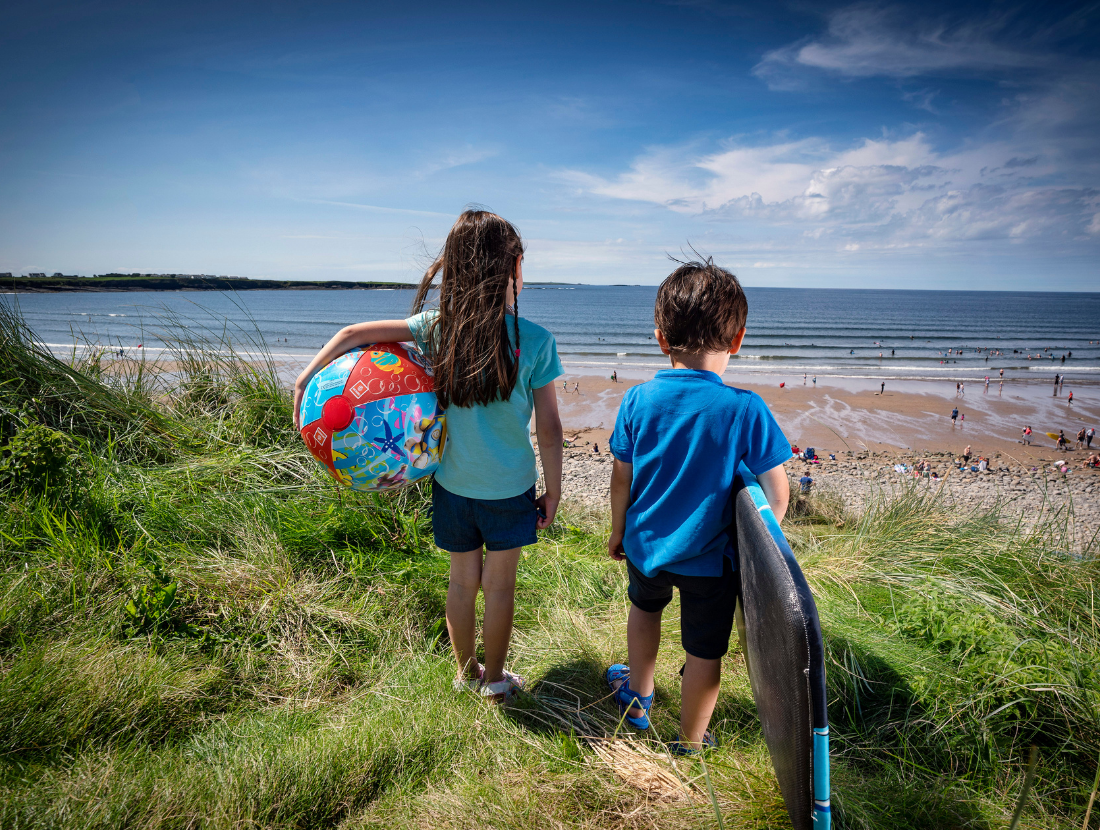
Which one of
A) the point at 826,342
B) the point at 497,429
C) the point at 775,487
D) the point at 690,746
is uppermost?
the point at 826,342

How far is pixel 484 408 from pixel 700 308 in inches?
36.3

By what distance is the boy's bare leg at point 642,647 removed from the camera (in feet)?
6.81

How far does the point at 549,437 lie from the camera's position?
84.7 inches

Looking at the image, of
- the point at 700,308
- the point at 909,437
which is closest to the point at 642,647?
the point at 700,308

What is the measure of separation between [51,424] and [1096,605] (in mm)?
6661

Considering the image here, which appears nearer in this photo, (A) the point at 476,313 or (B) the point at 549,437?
(A) the point at 476,313

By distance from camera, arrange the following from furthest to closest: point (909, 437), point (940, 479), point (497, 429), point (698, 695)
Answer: point (909, 437)
point (940, 479)
point (497, 429)
point (698, 695)

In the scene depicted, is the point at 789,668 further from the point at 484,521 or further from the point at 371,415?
the point at 371,415

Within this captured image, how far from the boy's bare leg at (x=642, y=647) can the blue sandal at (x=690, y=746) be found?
17 cm

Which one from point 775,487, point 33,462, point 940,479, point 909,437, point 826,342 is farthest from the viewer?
point 826,342

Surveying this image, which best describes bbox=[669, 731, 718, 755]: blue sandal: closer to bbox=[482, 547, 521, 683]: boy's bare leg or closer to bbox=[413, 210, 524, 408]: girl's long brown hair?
bbox=[482, 547, 521, 683]: boy's bare leg

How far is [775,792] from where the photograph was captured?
1.63 metres

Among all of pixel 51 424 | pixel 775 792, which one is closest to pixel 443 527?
pixel 775 792

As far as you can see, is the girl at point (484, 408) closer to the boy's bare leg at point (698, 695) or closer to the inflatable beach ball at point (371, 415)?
the inflatable beach ball at point (371, 415)
